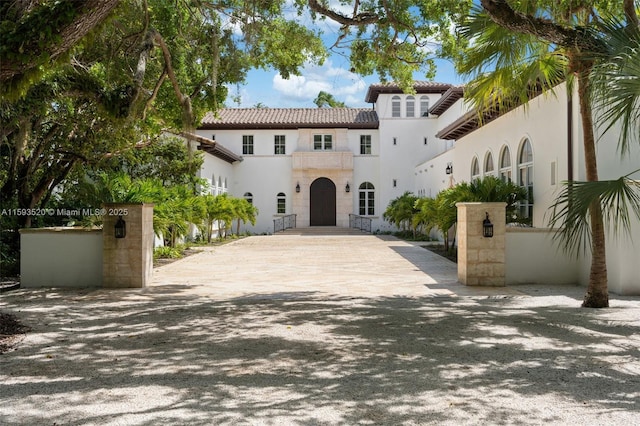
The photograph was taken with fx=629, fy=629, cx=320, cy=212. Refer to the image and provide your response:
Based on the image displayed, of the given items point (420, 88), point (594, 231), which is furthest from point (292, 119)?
point (594, 231)

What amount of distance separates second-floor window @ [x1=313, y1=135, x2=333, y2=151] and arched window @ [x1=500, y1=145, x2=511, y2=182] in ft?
68.7

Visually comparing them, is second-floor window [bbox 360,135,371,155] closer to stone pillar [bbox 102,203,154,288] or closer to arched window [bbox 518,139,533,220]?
arched window [bbox 518,139,533,220]

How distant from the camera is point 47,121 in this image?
13.6m

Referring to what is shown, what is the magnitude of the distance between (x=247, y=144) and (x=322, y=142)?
15.0ft

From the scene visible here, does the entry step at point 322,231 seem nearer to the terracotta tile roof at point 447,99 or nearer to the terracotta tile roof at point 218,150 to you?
the terracotta tile roof at point 218,150

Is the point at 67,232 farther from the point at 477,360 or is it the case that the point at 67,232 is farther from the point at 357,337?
the point at 477,360

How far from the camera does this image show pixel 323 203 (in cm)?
3888

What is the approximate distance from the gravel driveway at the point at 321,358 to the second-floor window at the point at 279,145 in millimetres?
27336

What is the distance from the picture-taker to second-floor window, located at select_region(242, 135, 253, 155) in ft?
124

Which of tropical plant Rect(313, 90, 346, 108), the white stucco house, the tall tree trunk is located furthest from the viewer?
tropical plant Rect(313, 90, 346, 108)

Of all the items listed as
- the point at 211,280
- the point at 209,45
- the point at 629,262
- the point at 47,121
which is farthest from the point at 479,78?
the point at 47,121

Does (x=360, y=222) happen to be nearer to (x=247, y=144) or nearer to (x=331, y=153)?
(x=331, y=153)

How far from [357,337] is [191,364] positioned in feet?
6.55

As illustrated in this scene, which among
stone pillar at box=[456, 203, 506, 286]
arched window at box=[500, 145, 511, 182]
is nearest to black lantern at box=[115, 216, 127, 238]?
stone pillar at box=[456, 203, 506, 286]
